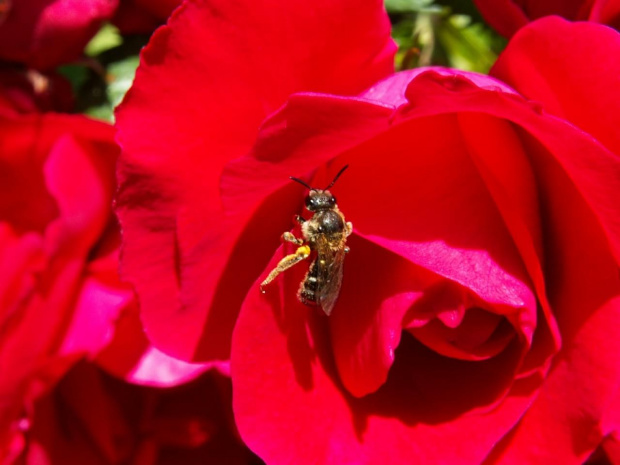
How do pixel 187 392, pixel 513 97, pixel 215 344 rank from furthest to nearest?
pixel 187 392 → pixel 215 344 → pixel 513 97

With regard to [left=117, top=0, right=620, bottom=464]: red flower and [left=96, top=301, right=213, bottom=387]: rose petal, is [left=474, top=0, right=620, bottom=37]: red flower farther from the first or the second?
[left=96, top=301, right=213, bottom=387]: rose petal

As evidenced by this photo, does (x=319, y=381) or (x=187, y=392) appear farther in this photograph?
(x=187, y=392)

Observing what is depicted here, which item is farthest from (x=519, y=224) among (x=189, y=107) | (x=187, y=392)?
(x=187, y=392)

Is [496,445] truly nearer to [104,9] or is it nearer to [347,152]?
[347,152]

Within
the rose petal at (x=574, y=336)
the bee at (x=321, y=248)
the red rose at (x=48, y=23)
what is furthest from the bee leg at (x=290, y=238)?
the red rose at (x=48, y=23)

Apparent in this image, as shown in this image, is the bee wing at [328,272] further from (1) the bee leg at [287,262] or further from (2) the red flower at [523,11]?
(2) the red flower at [523,11]

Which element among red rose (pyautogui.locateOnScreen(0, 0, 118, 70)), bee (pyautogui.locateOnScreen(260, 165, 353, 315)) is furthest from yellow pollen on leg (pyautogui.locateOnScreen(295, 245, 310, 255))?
red rose (pyautogui.locateOnScreen(0, 0, 118, 70))
